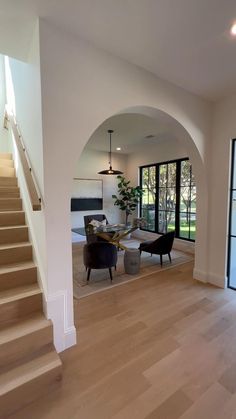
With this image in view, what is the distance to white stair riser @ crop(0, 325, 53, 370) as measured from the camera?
157 centimetres

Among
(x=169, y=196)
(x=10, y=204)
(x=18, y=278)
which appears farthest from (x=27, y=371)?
(x=169, y=196)

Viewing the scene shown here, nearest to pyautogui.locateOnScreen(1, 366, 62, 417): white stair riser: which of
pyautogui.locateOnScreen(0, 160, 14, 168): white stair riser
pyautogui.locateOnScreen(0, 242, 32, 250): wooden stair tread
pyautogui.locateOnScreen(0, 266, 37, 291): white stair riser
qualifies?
pyautogui.locateOnScreen(0, 266, 37, 291): white stair riser

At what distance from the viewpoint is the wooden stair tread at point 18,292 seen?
6.05ft

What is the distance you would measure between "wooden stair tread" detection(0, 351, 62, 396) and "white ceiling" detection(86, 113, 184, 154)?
284 centimetres

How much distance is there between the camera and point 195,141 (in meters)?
2.98

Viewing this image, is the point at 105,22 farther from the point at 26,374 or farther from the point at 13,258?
the point at 26,374

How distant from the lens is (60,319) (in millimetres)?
1899

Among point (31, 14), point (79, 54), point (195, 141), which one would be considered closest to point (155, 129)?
point (195, 141)

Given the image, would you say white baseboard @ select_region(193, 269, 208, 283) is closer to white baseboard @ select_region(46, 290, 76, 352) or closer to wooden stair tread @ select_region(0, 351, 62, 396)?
white baseboard @ select_region(46, 290, 76, 352)

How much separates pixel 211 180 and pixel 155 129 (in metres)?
2.17

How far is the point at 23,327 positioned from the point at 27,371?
0.32m

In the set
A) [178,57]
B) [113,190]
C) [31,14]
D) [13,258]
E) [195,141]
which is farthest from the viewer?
[113,190]

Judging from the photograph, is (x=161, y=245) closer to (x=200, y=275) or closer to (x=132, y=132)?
(x=200, y=275)

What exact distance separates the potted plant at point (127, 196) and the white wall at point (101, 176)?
321mm
